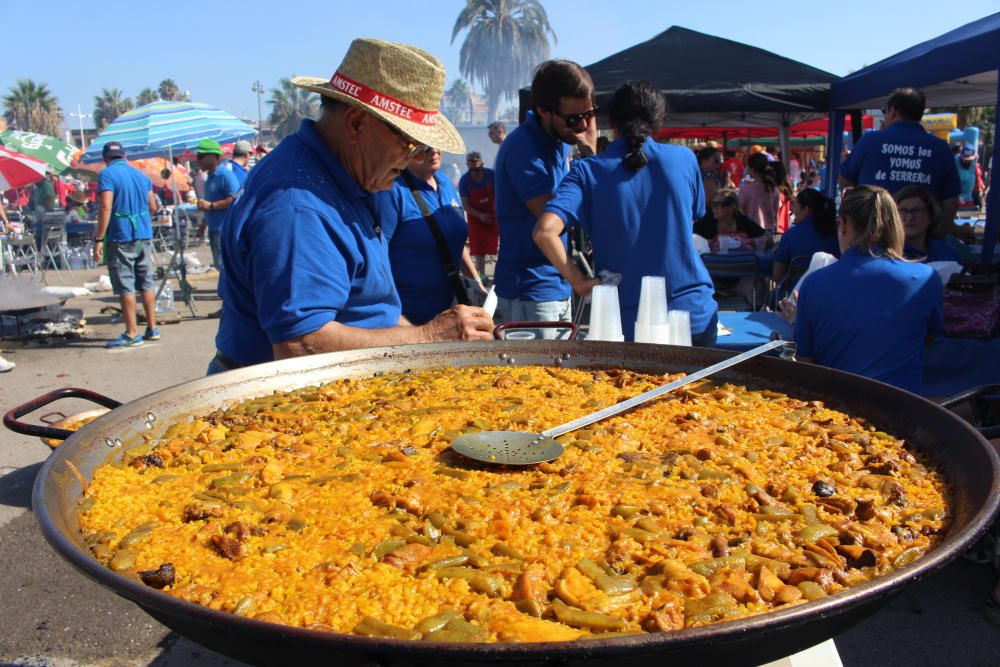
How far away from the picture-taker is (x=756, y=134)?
24250 millimetres

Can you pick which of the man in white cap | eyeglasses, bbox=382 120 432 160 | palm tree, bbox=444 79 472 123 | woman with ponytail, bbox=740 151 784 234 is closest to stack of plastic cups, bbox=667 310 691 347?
eyeglasses, bbox=382 120 432 160

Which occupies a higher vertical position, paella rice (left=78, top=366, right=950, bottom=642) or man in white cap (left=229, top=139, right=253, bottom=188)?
man in white cap (left=229, top=139, right=253, bottom=188)

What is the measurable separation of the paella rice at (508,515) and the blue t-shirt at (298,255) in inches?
12.2

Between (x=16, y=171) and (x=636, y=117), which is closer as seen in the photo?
(x=636, y=117)

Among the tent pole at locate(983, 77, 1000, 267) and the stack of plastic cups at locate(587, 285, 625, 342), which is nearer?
the stack of plastic cups at locate(587, 285, 625, 342)

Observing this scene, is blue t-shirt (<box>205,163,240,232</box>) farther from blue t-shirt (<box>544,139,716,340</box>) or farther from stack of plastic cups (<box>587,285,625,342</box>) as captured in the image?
stack of plastic cups (<box>587,285,625,342</box>)

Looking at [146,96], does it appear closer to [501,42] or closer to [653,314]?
[501,42]

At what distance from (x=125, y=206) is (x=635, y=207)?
7.43m

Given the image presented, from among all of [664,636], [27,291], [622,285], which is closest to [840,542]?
[664,636]

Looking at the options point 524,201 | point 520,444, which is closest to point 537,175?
point 524,201

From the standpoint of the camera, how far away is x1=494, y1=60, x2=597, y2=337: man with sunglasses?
401cm

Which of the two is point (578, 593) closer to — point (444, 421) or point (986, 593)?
point (444, 421)

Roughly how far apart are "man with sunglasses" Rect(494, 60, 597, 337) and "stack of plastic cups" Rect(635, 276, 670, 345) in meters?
0.75

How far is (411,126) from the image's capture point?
2.53 m
